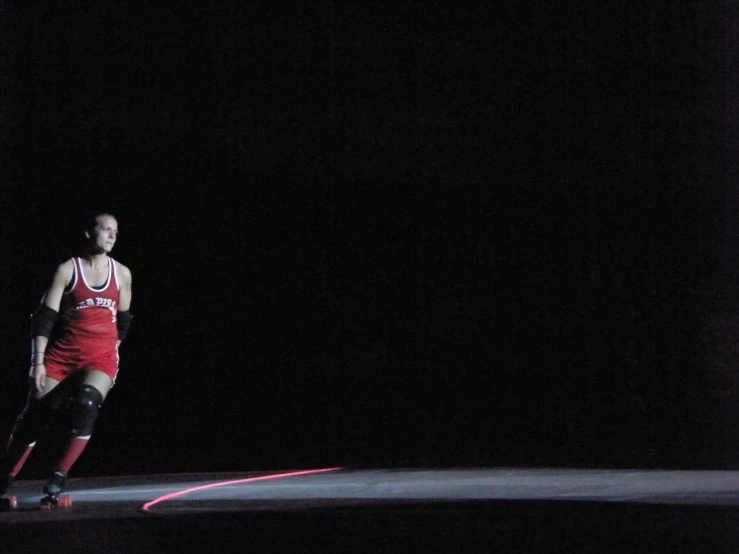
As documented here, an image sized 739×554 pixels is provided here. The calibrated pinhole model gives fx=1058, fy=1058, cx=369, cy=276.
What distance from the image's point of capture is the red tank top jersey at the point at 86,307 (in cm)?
491

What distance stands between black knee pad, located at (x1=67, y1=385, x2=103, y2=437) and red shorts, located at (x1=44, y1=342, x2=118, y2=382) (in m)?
0.10

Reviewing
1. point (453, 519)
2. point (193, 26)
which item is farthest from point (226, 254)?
point (453, 519)

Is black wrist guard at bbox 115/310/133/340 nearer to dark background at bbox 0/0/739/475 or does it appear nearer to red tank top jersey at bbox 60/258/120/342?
red tank top jersey at bbox 60/258/120/342

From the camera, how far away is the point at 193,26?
1072 centimetres

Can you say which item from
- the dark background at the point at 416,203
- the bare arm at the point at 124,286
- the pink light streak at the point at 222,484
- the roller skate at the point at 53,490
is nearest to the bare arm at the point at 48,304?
the bare arm at the point at 124,286

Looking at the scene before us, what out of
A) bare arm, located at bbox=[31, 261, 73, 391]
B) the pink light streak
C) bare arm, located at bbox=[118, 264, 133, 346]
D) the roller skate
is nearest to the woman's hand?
bare arm, located at bbox=[31, 261, 73, 391]

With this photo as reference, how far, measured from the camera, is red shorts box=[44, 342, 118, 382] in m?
4.95

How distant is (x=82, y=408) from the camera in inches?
192

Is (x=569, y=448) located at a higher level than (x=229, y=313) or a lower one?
lower

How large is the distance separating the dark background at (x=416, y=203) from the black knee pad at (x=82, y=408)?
548cm

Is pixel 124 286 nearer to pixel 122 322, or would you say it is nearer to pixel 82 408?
pixel 122 322

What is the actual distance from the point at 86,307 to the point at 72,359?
0.26 m

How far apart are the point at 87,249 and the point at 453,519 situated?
2.09 m

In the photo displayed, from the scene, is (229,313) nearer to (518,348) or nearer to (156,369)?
(156,369)
